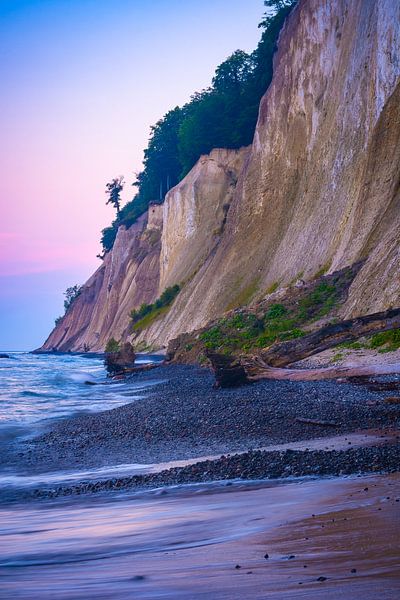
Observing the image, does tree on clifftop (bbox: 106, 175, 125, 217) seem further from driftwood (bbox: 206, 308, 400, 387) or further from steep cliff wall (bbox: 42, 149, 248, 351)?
driftwood (bbox: 206, 308, 400, 387)

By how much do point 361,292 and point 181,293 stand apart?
3235cm

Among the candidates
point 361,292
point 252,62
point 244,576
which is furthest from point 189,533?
point 252,62

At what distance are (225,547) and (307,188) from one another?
123ft

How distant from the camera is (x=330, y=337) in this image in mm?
17500

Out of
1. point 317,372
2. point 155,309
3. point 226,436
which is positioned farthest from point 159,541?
point 155,309

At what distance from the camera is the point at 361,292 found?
2220 cm

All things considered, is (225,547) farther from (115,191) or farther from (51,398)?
(115,191)

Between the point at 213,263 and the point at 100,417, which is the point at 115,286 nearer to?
the point at 213,263

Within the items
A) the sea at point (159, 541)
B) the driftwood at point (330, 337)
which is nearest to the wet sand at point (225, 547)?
the sea at point (159, 541)

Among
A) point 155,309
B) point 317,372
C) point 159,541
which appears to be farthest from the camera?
point 155,309

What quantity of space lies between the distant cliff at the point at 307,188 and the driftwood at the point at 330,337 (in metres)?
3.13

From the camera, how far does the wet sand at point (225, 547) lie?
2975mm

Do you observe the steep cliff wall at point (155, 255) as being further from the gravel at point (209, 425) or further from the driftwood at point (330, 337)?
the gravel at point (209, 425)

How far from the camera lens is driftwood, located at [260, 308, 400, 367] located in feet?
52.9
